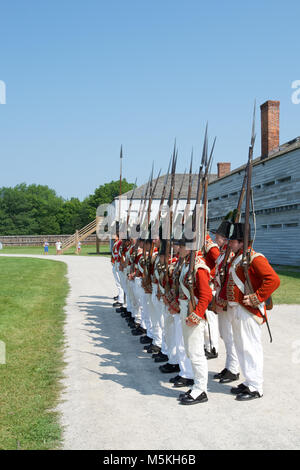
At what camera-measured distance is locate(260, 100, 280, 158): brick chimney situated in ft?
86.3

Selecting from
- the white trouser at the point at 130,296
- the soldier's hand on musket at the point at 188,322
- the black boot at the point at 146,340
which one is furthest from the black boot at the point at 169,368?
the white trouser at the point at 130,296

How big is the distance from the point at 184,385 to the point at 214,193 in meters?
29.5

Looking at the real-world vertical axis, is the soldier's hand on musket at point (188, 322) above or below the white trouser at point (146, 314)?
above

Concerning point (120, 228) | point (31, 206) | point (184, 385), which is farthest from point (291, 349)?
point (31, 206)

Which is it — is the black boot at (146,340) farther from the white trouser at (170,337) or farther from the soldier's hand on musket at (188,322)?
the soldier's hand on musket at (188,322)

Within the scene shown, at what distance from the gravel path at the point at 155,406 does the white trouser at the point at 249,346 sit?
10.6 inches

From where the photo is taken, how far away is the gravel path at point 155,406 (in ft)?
13.7

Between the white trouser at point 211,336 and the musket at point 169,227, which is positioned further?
the white trouser at point 211,336

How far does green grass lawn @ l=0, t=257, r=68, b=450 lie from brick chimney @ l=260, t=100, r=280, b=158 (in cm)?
1801

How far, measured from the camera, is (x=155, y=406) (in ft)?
16.7

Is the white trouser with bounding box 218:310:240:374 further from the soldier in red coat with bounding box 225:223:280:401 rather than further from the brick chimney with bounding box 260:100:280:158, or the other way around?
the brick chimney with bounding box 260:100:280:158

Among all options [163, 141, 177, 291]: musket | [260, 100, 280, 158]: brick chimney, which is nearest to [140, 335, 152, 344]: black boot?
[163, 141, 177, 291]: musket

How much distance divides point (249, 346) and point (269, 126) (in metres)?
23.7

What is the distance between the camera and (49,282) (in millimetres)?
18594
